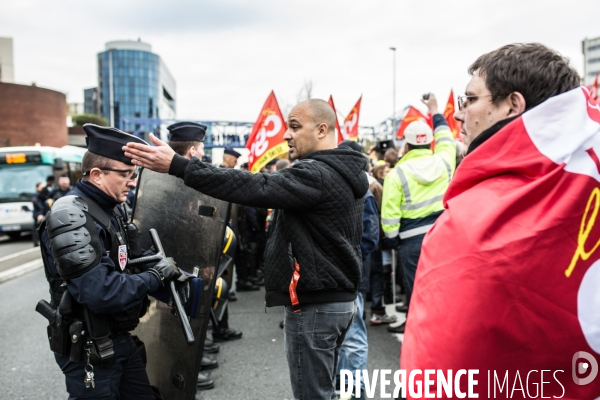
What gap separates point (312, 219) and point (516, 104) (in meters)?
1.29

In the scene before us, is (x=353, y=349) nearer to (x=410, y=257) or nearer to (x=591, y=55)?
(x=410, y=257)

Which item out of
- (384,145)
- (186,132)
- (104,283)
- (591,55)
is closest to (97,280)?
(104,283)

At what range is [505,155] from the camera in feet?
3.58

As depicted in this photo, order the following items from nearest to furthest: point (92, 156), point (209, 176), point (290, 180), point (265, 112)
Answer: point (209, 176) < point (290, 180) < point (92, 156) < point (265, 112)

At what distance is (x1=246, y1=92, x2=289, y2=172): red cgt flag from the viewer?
796 centimetres

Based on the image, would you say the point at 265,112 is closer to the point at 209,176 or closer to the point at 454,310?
the point at 209,176

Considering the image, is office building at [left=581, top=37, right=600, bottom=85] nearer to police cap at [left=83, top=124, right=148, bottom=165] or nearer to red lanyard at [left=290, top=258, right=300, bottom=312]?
red lanyard at [left=290, top=258, right=300, bottom=312]

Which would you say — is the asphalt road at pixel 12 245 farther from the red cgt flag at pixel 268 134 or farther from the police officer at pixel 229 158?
the red cgt flag at pixel 268 134

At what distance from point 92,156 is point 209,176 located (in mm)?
797

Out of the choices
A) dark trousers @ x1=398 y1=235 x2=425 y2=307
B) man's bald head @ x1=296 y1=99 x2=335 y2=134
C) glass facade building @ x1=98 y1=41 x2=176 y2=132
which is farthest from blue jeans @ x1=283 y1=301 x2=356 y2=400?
glass facade building @ x1=98 y1=41 x2=176 y2=132

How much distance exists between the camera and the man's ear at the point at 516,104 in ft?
4.20

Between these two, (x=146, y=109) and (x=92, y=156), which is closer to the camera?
(x=92, y=156)

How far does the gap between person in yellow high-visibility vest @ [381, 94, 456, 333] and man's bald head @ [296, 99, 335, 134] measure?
2267 millimetres

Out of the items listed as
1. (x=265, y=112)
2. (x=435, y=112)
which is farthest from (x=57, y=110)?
(x=435, y=112)
